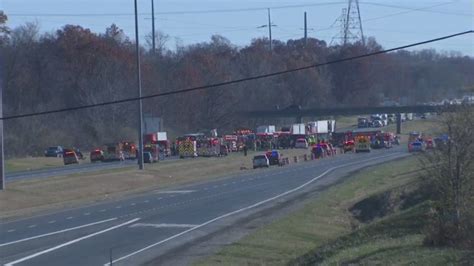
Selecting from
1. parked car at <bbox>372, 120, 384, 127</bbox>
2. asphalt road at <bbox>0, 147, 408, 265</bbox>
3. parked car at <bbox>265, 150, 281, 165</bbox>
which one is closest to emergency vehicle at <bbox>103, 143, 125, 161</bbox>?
parked car at <bbox>265, 150, 281, 165</bbox>

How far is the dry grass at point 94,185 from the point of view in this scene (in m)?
50.0

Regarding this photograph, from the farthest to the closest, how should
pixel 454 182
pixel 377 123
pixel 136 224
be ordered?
pixel 377 123 → pixel 136 224 → pixel 454 182

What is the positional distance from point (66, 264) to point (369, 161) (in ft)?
199

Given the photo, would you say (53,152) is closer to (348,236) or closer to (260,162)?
(260,162)

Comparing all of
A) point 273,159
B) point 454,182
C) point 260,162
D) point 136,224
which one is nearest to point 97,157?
point 273,159

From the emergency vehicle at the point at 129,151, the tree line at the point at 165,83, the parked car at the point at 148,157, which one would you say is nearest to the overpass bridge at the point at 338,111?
the tree line at the point at 165,83

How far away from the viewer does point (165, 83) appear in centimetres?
12050

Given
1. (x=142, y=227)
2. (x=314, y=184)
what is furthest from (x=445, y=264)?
(x=314, y=184)

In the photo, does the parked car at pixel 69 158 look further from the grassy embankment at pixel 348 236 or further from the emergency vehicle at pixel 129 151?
the grassy embankment at pixel 348 236

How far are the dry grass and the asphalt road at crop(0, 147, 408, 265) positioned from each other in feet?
7.05

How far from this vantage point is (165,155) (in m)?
95.9

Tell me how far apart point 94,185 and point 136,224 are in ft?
73.2

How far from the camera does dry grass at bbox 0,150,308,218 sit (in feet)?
164

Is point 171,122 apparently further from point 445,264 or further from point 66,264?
point 445,264
